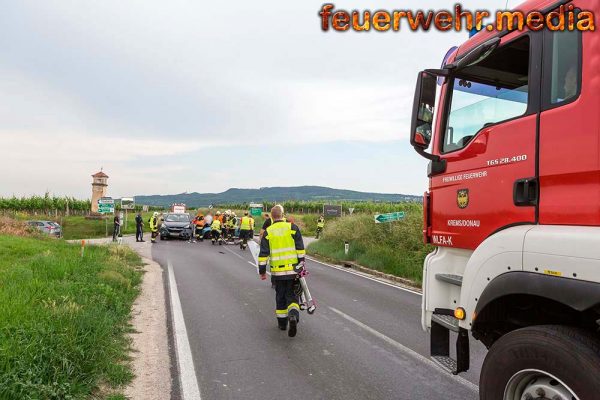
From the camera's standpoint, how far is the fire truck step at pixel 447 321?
3.42 m

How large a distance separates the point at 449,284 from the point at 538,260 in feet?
3.94

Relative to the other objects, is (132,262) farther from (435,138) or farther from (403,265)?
(435,138)

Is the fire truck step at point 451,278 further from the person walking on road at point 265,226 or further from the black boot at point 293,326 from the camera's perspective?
the person walking on road at point 265,226

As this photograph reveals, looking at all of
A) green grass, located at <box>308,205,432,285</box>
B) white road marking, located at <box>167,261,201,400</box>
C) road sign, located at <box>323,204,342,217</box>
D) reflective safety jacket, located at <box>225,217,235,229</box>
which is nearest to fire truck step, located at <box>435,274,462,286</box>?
white road marking, located at <box>167,261,201,400</box>

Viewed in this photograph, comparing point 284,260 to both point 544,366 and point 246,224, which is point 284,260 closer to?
point 544,366

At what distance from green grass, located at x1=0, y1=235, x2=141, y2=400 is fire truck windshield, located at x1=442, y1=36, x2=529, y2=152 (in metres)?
3.85

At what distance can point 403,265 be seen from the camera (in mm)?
13289

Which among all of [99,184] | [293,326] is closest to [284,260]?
[293,326]

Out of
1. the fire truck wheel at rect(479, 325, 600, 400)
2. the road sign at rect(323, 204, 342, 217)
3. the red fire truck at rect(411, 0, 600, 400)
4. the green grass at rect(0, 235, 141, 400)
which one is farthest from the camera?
the road sign at rect(323, 204, 342, 217)

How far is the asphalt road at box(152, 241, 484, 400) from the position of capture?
4379 millimetres

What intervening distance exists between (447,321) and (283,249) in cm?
333

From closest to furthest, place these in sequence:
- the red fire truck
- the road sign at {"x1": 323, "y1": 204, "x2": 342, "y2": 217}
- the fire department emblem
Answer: the red fire truck → the fire department emblem → the road sign at {"x1": 323, "y1": 204, "x2": 342, "y2": 217}

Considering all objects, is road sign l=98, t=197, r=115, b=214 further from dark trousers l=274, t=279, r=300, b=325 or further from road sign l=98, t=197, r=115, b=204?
dark trousers l=274, t=279, r=300, b=325

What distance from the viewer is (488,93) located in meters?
3.54
